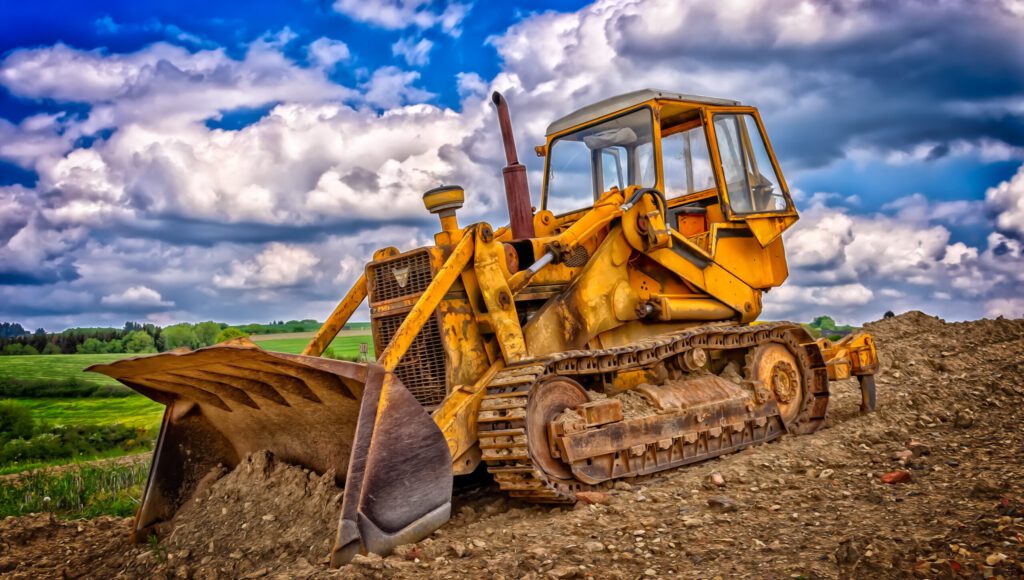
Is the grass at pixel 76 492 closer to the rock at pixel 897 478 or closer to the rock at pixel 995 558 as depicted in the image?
the rock at pixel 897 478

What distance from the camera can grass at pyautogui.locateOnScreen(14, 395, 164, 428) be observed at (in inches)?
533

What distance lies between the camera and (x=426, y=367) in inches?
252

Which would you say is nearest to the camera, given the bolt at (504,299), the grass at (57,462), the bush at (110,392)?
the bolt at (504,299)

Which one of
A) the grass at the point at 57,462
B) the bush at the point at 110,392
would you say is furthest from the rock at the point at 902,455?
the bush at the point at 110,392

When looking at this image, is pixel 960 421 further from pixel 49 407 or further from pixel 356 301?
pixel 49 407

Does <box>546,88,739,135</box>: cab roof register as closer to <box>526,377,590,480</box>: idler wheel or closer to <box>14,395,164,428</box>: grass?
<box>526,377,590,480</box>: idler wheel

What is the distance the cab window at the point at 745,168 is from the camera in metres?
8.66

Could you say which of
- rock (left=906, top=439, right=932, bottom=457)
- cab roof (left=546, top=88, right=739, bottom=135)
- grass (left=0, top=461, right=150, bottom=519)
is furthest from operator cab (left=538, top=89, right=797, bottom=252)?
grass (left=0, top=461, right=150, bottom=519)

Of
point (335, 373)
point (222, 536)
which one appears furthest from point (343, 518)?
point (222, 536)

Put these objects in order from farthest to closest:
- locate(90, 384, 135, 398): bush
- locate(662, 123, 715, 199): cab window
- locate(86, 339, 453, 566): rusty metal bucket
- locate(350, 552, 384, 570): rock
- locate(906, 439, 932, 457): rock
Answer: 1. locate(90, 384, 135, 398): bush
2. locate(662, 123, 715, 199): cab window
3. locate(906, 439, 932, 457): rock
4. locate(86, 339, 453, 566): rusty metal bucket
5. locate(350, 552, 384, 570): rock

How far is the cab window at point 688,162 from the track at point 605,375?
165 cm

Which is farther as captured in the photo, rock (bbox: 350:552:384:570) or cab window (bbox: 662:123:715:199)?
cab window (bbox: 662:123:715:199)

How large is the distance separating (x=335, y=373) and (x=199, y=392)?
6.34 feet

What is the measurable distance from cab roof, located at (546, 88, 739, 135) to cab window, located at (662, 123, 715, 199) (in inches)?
13.8
